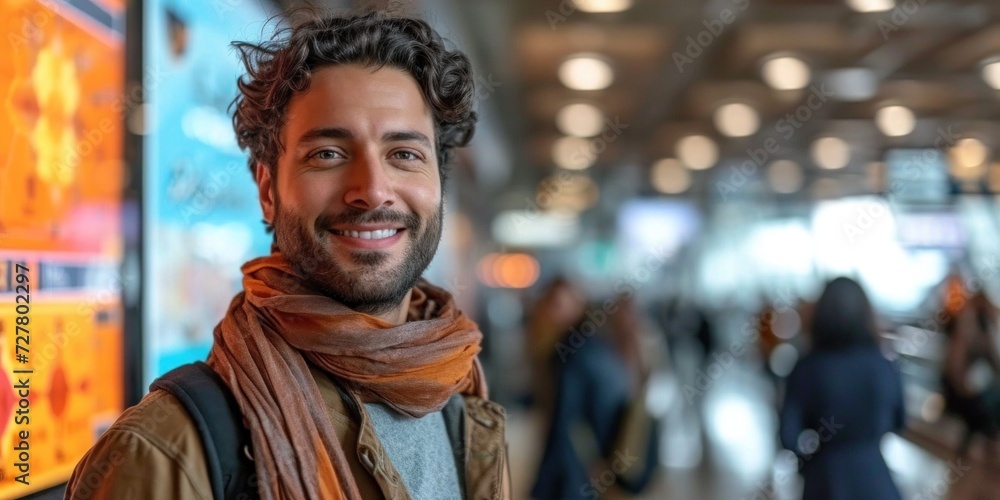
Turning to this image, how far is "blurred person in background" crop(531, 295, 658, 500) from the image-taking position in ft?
15.9

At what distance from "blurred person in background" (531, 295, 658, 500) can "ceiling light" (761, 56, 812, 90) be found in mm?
4150

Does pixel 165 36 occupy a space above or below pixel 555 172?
below

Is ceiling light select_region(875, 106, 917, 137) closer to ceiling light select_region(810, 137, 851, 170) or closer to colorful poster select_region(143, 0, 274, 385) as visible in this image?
ceiling light select_region(810, 137, 851, 170)

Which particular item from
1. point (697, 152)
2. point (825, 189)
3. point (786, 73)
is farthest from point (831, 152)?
point (786, 73)

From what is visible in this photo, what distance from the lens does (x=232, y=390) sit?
3.72 ft

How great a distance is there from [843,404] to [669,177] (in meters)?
13.8

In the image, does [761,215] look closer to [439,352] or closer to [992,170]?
[992,170]

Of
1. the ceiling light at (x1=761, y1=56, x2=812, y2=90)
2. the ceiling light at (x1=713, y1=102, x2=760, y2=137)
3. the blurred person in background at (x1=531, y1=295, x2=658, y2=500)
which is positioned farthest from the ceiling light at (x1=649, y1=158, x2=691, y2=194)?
the blurred person in background at (x1=531, y1=295, x2=658, y2=500)

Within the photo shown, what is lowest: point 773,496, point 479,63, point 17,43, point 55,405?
point 773,496

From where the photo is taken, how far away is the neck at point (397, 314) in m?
1.35

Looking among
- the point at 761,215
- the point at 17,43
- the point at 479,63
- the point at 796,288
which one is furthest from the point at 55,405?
the point at 761,215

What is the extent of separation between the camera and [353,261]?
1255mm

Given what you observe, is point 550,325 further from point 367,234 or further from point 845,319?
point 367,234

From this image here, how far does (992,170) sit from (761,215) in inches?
325
